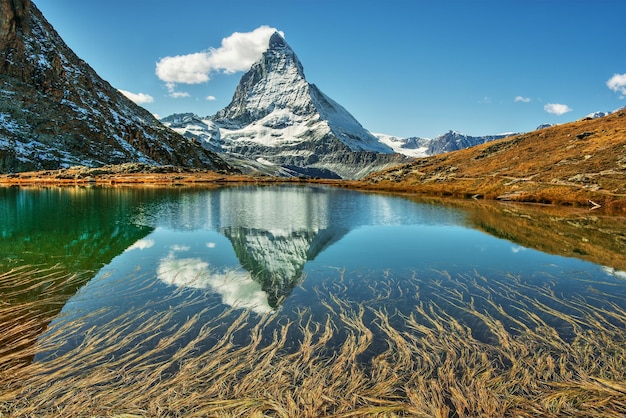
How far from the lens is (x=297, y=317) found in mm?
14617

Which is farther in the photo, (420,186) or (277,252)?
(420,186)

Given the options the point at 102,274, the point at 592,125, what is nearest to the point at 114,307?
the point at 102,274

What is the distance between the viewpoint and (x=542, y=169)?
86.0 m

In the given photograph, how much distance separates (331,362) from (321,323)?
3138mm

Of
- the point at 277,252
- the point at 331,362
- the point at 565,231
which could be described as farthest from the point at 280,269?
the point at 565,231

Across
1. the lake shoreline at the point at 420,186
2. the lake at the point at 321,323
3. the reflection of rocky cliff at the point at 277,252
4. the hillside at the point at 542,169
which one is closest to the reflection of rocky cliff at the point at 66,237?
the lake at the point at 321,323

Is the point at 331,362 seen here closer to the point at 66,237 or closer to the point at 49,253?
the point at 49,253

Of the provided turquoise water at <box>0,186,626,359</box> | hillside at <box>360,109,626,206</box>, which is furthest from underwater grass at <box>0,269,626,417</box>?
hillside at <box>360,109,626,206</box>

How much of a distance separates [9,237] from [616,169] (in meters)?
92.0

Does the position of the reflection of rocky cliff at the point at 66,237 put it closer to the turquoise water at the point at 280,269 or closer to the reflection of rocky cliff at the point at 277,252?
the turquoise water at the point at 280,269

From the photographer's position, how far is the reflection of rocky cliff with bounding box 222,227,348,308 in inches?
765

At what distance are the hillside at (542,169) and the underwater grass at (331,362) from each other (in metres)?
61.5

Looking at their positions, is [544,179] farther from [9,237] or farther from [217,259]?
[9,237]

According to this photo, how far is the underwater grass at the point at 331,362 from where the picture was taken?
887cm
